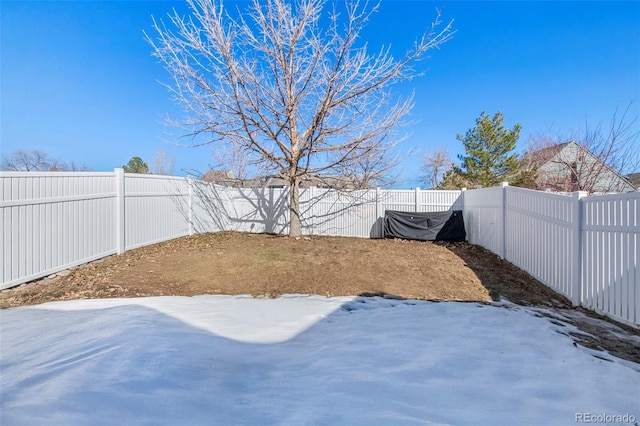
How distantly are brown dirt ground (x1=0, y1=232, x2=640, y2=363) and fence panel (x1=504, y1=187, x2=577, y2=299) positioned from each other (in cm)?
22

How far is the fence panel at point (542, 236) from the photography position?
4508mm

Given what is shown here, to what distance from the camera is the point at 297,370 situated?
7.39ft

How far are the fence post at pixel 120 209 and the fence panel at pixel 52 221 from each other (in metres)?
0.08

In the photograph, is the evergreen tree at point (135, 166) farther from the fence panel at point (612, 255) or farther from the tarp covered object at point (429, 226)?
the fence panel at point (612, 255)

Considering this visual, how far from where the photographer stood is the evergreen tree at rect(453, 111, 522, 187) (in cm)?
1894

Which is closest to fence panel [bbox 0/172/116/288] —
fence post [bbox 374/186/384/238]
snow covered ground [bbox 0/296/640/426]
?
snow covered ground [bbox 0/296/640/426]

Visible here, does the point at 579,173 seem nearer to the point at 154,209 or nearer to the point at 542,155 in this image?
the point at 542,155

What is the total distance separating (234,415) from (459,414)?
4.10 feet

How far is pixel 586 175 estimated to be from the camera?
10.2 metres

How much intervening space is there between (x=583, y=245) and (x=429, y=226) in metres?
5.68

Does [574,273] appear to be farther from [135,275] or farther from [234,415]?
[135,275]

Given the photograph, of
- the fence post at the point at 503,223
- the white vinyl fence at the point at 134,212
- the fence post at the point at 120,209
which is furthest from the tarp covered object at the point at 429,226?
the fence post at the point at 120,209

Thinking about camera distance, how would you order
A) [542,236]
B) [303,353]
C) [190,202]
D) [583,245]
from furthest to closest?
[190,202] < [542,236] < [583,245] < [303,353]

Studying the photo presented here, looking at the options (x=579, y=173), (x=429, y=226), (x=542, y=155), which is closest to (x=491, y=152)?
(x=542, y=155)
